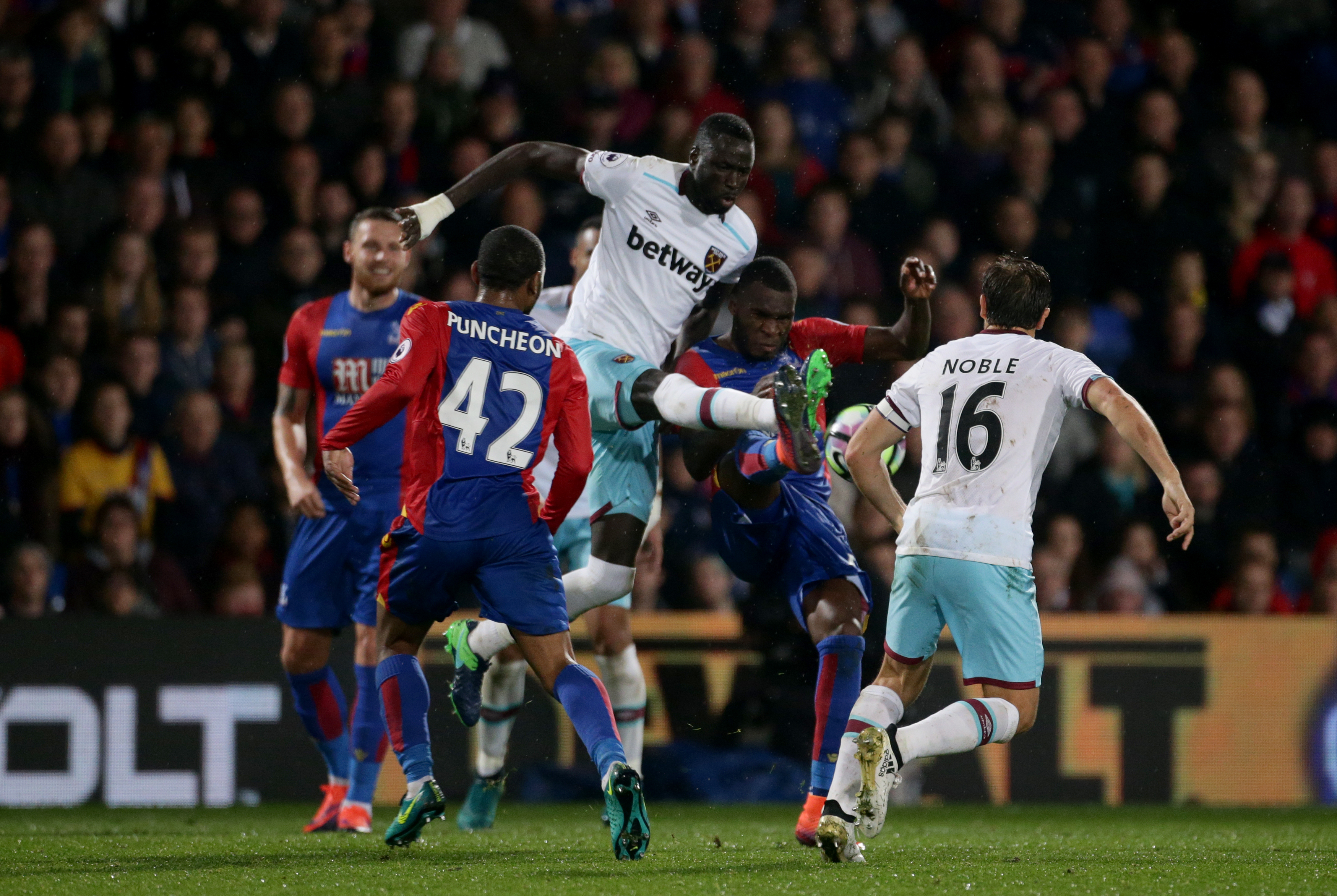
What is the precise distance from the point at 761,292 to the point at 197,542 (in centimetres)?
378

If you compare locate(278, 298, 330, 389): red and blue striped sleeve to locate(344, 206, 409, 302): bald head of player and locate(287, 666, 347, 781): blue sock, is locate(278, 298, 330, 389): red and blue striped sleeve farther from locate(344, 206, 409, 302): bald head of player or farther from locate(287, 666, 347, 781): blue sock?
locate(287, 666, 347, 781): blue sock

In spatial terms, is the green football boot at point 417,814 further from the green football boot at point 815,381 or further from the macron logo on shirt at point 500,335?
the green football boot at point 815,381

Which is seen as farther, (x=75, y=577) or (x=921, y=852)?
(x=75, y=577)

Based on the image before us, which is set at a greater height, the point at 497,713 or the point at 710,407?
the point at 710,407

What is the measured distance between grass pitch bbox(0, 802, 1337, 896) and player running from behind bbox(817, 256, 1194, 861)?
395mm

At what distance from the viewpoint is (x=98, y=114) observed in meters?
9.45

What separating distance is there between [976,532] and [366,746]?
2829 mm

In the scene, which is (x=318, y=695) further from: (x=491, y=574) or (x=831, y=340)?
(x=831, y=340)

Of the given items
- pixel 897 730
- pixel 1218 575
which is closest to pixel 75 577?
pixel 897 730

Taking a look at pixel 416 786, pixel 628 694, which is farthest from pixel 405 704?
pixel 628 694

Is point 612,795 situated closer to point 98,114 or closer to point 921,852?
point 921,852

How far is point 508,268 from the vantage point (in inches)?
209

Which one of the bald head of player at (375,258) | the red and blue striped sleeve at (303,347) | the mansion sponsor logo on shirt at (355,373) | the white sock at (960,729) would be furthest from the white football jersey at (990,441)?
the red and blue striped sleeve at (303,347)

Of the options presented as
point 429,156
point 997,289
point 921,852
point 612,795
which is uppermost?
point 429,156
